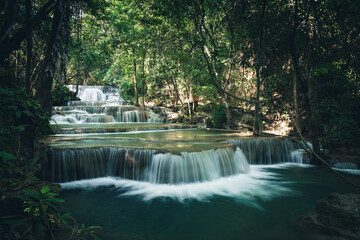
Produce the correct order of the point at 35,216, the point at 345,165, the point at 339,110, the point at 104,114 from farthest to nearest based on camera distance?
1. the point at 104,114
2. the point at 339,110
3. the point at 345,165
4. the point at 35,216

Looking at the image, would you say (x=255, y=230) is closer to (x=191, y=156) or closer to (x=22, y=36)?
(x=191, y=156)

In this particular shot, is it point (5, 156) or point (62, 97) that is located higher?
point (62, 97)

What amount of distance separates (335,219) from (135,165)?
16.7ft

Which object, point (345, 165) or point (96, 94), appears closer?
point (345, 165)

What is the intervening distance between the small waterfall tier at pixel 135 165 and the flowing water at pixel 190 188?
27 mm

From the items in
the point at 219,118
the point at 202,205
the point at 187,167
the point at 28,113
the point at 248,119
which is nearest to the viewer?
the point at 28,113

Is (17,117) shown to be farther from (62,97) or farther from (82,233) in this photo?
(62,97)

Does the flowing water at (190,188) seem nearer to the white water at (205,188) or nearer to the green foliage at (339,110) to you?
the white water at (205,188)

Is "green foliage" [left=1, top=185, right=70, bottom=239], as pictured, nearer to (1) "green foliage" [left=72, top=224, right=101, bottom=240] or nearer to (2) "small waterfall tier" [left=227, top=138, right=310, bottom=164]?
(1) "green foliage" [left=72, top=224, right=101, bottom=240]

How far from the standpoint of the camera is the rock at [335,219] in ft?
11.6

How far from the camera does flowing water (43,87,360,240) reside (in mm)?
4273

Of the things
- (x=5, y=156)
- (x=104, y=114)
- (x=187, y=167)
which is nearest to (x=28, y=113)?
(x=5, y=156)

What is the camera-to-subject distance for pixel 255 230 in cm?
414

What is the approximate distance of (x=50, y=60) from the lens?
575 centimetres
